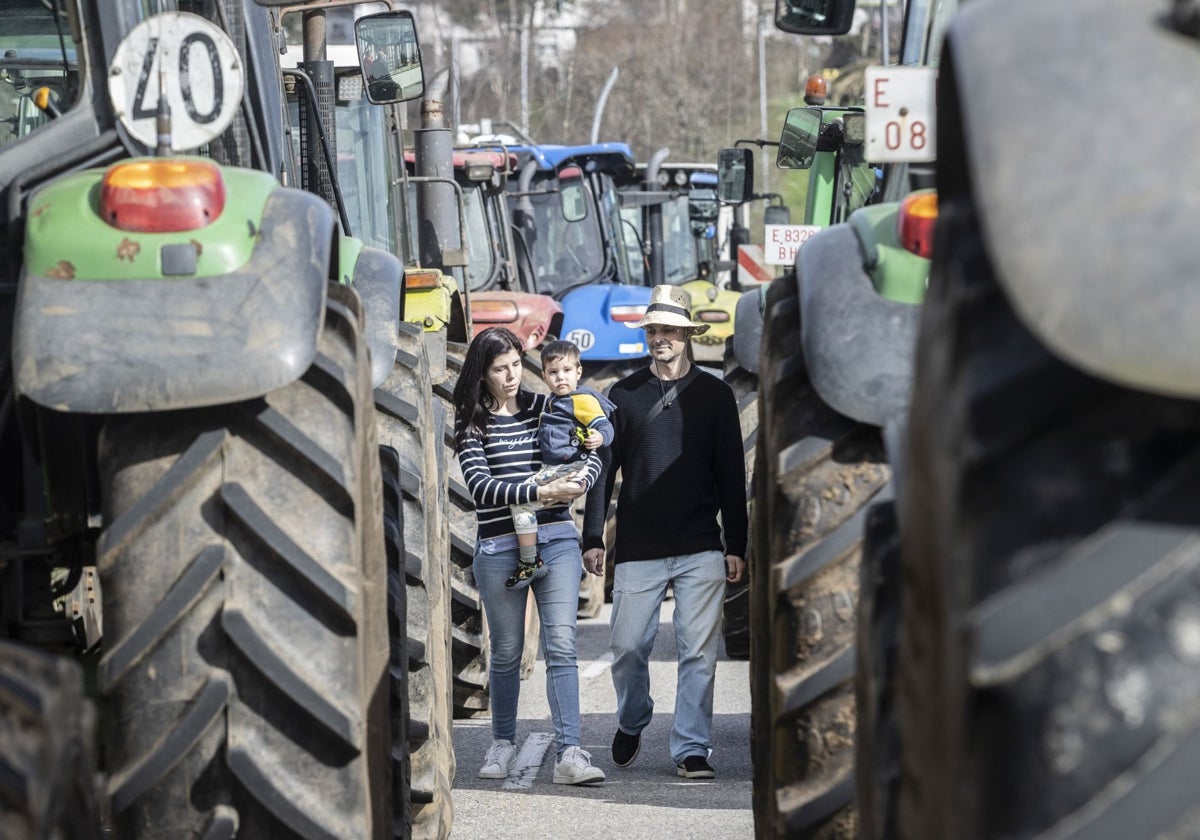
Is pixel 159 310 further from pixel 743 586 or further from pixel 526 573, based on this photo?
pixel 743 586

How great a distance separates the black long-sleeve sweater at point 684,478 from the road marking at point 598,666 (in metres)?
2.14

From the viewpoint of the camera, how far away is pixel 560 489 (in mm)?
6816

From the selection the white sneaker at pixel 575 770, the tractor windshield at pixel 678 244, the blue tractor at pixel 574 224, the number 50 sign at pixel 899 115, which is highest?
the number 50 sign at pixel 899 115

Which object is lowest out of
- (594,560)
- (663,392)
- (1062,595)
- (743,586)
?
(743,586)

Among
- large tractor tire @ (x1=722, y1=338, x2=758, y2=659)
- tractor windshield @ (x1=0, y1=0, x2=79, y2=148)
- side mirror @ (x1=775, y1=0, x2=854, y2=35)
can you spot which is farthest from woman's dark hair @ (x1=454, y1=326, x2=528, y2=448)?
tractor windshield @ (x1=0, y1=0, x2=79, y2=148)

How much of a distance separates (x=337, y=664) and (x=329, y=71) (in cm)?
533

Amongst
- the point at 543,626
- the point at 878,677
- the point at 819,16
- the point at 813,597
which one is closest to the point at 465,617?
the point at 543,626

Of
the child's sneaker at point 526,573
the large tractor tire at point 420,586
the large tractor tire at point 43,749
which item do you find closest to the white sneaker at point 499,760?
the child's sneaker at point 526,573

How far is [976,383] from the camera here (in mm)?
1752

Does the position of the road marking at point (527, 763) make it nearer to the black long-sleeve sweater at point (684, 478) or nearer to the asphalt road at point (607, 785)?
the asphalt road at point (607, 785)

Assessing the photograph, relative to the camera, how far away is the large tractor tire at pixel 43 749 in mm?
2002

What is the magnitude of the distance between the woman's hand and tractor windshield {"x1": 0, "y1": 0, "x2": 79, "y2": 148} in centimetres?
298

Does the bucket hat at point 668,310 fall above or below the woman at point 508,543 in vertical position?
above

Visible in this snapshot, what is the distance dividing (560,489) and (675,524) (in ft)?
1.80
